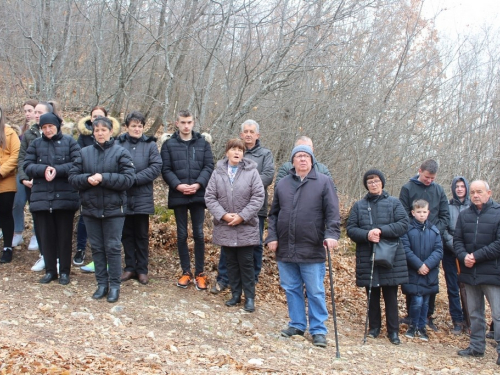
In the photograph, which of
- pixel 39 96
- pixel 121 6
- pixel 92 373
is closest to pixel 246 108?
pixel 121 6

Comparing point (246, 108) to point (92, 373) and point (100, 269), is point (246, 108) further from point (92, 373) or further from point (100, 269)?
point (92, 373)

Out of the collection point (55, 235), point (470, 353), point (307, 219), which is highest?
point (307, 219)

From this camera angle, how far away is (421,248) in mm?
6367

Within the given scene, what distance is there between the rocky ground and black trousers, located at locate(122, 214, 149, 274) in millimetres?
237

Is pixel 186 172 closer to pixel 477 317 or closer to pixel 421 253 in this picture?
pixel 421 253

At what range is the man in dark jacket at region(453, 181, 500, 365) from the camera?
18.3 ft

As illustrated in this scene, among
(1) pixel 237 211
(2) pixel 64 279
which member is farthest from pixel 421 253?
(2) pixel 64 279

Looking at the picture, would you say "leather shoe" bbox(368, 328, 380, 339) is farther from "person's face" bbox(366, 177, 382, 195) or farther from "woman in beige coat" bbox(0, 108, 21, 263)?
"woman in beige coat" bbox(0, 108, 21, 263)

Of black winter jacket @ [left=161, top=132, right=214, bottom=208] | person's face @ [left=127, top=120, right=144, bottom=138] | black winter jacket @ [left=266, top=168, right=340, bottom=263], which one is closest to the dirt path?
black winter jacket @ [left=266, top=168, right=340, bottom=263]

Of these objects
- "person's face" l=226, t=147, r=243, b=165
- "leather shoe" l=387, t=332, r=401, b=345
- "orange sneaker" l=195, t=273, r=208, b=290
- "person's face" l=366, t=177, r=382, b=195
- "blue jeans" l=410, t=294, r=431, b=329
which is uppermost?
"person's face" l=226, t=147, r=243, b=165

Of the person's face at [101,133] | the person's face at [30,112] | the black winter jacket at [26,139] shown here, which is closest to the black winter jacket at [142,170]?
the person's face at [101,133]

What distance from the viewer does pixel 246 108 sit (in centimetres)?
810

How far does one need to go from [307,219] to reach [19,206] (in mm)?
4379

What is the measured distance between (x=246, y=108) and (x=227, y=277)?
9.65 ft
